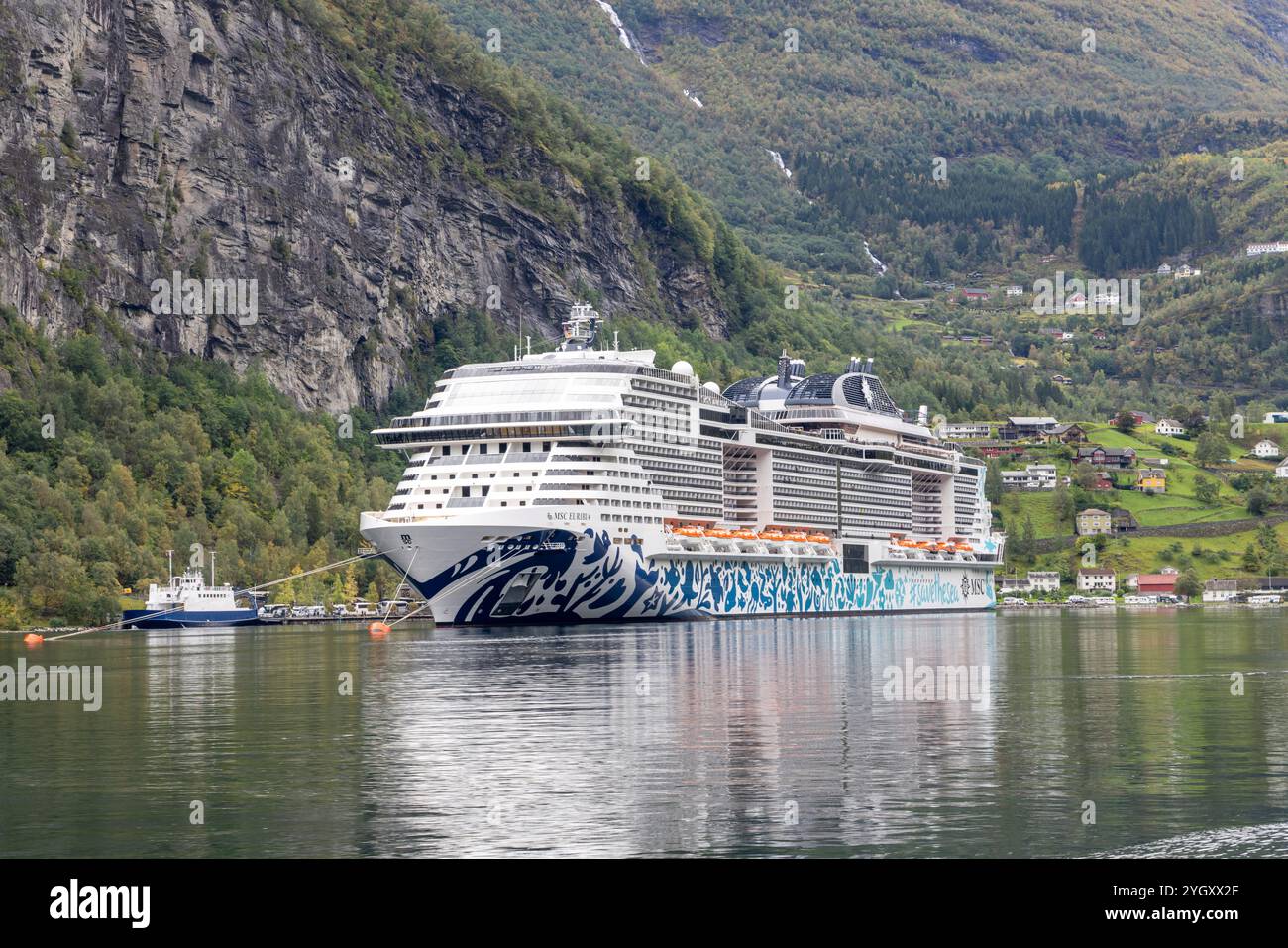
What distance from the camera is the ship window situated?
182 metres

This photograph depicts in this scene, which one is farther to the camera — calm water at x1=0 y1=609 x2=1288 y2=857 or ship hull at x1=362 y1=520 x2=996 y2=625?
ship hull at x1=362 y1=520 x2=996 y2=625

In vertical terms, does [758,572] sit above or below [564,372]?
below

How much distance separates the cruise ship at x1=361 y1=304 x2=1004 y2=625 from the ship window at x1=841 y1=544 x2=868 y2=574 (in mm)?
485

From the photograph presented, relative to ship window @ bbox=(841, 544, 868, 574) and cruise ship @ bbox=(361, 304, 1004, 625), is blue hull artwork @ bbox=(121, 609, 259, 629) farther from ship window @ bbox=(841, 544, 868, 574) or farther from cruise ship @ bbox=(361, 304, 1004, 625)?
ship window @ bbox=(841, 544, 868, 574)

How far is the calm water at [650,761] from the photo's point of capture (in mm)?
40344

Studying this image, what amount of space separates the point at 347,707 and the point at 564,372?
7680cm

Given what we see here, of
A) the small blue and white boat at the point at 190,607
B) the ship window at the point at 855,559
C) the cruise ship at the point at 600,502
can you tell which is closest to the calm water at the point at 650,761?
the cruise ship at the point at 600,502

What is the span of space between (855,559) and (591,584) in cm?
5682

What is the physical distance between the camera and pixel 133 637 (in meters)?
146

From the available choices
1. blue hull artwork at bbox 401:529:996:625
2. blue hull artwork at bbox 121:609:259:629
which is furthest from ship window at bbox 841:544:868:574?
blue hull artwork at bbox 121:609:259:629

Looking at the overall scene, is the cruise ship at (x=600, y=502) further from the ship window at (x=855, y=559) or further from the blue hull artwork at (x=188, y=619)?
the blue hull artwork at (x=188, y=619)
